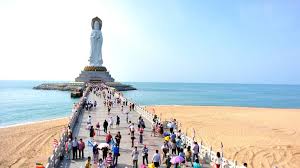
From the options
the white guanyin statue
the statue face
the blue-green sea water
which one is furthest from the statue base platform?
the statue face

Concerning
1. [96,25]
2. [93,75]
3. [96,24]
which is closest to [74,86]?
[93,75]

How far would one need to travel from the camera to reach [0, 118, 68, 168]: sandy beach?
2017 cm

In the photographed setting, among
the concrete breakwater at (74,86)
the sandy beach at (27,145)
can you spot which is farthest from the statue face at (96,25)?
the sandy beach at (27,145)

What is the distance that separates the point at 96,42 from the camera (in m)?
99.0

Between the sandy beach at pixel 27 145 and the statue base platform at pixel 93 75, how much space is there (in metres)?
63.1

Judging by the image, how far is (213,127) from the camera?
33500mm

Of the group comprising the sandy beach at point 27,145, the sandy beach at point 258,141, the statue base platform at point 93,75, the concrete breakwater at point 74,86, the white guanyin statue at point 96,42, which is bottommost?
the sandy beach at point 27,145

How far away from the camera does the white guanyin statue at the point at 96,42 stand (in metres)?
98.6

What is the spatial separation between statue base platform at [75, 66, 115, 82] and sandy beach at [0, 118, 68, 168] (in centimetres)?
6311

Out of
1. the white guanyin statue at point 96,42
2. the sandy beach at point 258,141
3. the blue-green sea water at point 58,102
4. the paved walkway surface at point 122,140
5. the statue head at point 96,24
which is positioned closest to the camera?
the paved walkway surface at point 122,140

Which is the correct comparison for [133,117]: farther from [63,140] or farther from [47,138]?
[63,140]

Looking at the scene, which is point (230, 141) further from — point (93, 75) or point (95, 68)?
point (95, 68)

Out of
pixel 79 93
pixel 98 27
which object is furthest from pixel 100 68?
pixel 79 93

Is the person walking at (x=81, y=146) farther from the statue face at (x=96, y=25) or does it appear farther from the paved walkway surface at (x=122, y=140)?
the statue face at (x=96, y=25)
